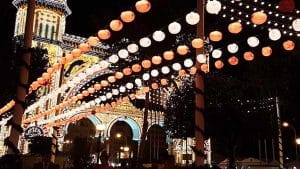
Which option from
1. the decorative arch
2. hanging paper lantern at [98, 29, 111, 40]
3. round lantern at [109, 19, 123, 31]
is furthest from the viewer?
the decorative arch

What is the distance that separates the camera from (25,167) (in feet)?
58.2

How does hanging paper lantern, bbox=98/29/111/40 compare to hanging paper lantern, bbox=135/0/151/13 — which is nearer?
hanging paper lantern, bbox=135/0/151/13

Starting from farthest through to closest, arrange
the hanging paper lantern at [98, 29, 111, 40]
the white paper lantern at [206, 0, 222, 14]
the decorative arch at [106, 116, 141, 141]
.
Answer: the decorative arch at [106, 116, 141, 141] < the hanging paper lantern at [98, 29, 111, 40] < the white paper lantern at [206, 0, 222, 14]

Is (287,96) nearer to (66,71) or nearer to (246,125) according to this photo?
(246,125)

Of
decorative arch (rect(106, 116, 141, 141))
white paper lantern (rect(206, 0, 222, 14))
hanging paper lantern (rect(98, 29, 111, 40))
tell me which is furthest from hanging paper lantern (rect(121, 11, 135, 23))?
decorative arch (rect(106, 116, 141, 141))

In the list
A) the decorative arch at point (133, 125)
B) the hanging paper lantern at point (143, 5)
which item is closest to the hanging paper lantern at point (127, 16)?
the hanging paper lantern at point (143, 5)

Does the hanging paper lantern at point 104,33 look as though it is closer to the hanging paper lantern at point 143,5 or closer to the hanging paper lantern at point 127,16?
the hanging paper lantern at point 127,16

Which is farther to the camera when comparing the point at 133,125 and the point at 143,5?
the point at 133,125

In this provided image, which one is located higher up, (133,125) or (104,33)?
(104,33)

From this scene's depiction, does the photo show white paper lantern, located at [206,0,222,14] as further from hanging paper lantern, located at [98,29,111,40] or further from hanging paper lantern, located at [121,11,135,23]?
hanging paper lantern, located at [98,29,111,40]

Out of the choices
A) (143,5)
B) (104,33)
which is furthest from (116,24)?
(143,5)

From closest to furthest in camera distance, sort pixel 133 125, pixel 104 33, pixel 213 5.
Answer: pixel 213 5 < pixel 104 33 < pixel 133 125

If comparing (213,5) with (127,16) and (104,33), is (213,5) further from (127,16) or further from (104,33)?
(104,33)

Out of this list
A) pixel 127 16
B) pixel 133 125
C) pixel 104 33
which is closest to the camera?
pixel 127 16
